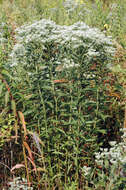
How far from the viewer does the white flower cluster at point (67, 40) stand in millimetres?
Answer: 2326

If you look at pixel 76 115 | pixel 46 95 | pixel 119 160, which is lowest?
pixel 119 160

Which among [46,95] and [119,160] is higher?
[46,95]

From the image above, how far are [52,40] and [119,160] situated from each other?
128cm

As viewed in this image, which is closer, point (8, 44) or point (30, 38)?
point (30, 38)

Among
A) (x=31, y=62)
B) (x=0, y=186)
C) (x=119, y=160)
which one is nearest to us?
(x=119, y=160)

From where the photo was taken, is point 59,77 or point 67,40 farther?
point 59,77

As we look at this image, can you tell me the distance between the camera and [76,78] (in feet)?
8.04

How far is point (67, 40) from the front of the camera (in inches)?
92.0

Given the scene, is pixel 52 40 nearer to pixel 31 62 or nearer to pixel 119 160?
pixel 31 62

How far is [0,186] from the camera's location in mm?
2951

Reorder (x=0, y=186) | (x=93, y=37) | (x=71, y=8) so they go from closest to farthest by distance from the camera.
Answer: (x=93, y=37), (x=0, y=186), (x=71, y=8)

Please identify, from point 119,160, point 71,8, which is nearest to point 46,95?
point 119,160

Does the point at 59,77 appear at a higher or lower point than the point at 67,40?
lower

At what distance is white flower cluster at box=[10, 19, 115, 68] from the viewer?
7.63 ft
